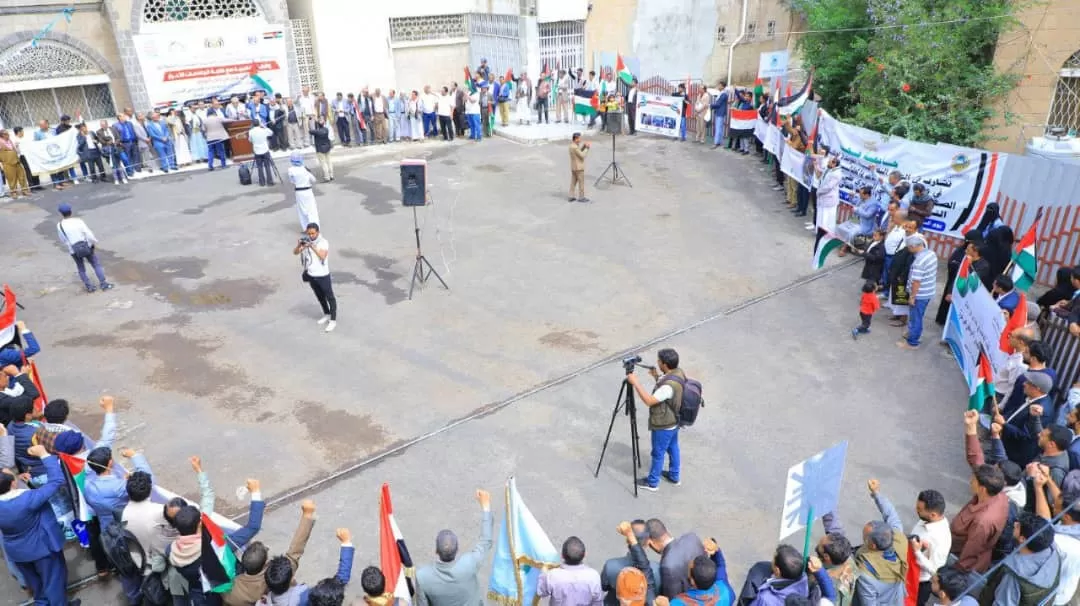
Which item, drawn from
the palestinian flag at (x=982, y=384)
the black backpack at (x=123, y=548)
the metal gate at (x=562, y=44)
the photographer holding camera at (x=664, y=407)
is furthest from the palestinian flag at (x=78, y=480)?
the metal gate at (x=562, y=44)

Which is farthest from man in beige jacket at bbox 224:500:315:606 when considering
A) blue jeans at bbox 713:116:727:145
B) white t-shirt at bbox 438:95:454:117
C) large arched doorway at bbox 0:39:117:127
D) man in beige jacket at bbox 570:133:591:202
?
large arched doorway at bbox 0:39:117:127

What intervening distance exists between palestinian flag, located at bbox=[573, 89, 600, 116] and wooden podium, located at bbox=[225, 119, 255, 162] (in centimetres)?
914

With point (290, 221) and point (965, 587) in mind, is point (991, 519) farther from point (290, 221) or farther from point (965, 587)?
point (290, 221)

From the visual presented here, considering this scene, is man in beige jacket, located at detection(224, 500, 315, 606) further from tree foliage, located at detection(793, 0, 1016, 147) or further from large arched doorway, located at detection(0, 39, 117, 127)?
large arched doorway, located at detection(0, 39, 117, 127)

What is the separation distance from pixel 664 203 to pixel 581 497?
30.2 feet

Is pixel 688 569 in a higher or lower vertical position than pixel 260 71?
lower

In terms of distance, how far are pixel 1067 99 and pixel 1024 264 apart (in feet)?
23.3

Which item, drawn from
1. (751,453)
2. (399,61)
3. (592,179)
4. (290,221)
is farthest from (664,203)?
(399,61)

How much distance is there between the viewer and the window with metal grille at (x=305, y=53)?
73.1 feet

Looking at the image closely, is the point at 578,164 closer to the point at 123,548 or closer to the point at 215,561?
the point at 123,548

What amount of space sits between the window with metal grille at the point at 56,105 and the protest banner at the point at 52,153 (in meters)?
1.81

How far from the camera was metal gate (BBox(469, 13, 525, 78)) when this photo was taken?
78.5ft

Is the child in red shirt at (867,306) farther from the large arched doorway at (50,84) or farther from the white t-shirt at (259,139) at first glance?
the large arched doorway at (50,84)

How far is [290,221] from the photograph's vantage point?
14.4m
